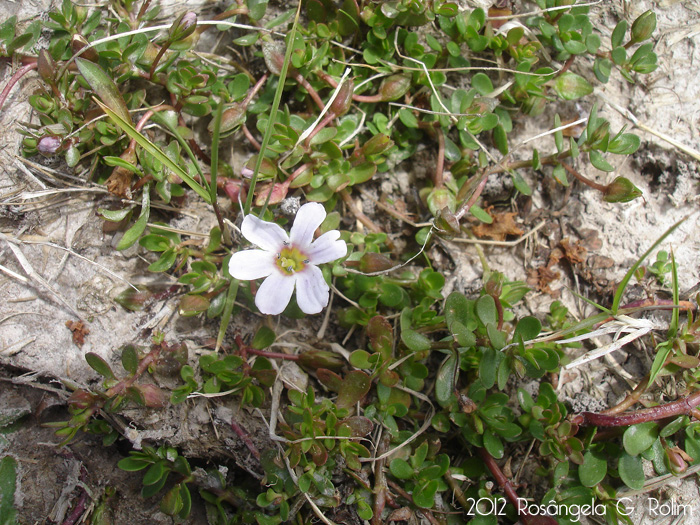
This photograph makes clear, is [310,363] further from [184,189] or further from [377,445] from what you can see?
[184,189]

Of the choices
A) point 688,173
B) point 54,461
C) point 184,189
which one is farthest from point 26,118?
point 688,173

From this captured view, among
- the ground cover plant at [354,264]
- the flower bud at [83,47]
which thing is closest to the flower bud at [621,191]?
the ground cover plant at [354,264]

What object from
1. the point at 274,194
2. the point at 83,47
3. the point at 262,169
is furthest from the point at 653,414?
the point at 83,47

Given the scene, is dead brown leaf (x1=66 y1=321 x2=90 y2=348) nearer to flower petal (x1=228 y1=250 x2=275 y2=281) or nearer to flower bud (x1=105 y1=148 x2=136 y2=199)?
flower bud (x1=105 y1=148 x2=136 y2=199)

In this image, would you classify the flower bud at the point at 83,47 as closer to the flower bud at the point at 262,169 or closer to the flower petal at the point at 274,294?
the flower bud at the point at 262,169

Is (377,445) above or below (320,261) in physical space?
below

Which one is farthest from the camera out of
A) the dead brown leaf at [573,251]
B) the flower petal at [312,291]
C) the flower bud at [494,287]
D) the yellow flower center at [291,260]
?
the dead brown leaf at [573,251]

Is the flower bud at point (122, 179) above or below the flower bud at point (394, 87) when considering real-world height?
below
